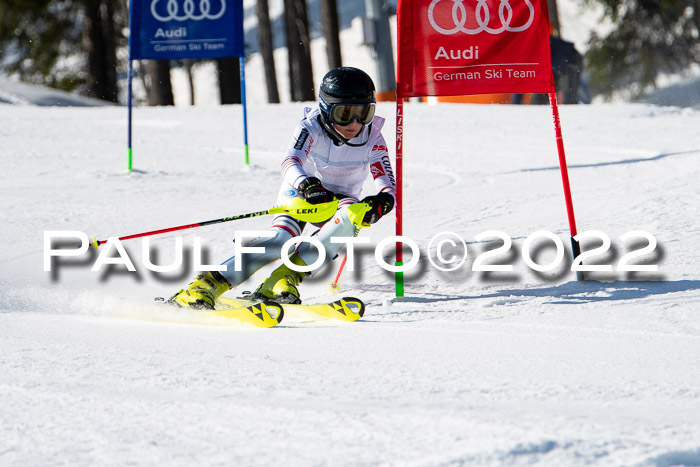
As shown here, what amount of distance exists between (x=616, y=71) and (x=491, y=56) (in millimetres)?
27062

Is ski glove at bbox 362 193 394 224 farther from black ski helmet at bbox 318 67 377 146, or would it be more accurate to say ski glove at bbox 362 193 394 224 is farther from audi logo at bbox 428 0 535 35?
audi logo at bbox 428 0 535 35

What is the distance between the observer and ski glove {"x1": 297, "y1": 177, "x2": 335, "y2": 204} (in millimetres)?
4359

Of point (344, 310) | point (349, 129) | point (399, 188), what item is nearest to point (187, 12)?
point (349, 129)

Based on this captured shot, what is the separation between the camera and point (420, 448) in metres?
2.16

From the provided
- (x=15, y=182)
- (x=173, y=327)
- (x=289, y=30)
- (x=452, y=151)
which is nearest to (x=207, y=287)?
(x=173, y=327)

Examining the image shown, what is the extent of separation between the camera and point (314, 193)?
14.3 feet

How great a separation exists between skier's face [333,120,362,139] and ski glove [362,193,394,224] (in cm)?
42

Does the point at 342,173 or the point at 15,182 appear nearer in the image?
the point at 342,173

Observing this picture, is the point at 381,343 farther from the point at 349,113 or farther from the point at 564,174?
the point at 564,174

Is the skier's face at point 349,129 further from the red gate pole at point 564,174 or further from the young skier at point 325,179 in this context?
the red gate pole at point 564,174

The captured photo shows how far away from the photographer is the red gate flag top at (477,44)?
473 centimetres

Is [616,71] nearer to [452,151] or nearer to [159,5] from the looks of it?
[452,151]

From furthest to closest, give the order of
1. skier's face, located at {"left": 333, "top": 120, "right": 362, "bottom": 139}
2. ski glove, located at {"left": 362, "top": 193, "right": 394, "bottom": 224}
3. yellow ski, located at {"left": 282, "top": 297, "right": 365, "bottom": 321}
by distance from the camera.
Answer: skier's face, located at {"left": 333, "top": 120, "right": 362, "bottom": 139} < ski glove, located at {"left": 362, "top": 193, "right": 394, "bottom": 224} < yellow ski, located at {"left": 282, "top": 297, "right": 365, "bottom": 321}

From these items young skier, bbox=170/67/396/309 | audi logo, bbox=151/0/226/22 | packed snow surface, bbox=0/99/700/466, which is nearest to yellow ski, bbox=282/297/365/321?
packed snow surface, bbox=0/99/700/466
